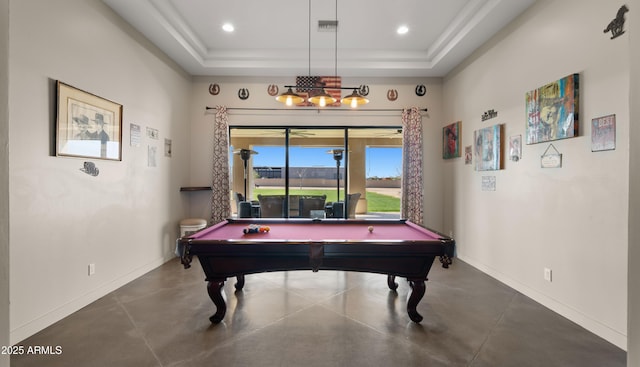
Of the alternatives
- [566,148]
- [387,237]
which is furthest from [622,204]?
[387,237]

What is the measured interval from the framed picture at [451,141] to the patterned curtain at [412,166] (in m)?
0.45

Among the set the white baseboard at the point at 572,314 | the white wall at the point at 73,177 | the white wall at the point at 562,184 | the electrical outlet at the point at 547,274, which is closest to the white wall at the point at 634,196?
the white wall at the point at 562,184

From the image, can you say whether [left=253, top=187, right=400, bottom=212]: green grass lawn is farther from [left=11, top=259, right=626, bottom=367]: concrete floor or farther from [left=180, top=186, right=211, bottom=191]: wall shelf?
[left=11, top=259, right=626, bottom=367]: concrete floor

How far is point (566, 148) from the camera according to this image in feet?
9.36

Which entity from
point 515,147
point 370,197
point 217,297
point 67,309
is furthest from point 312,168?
point 67,309

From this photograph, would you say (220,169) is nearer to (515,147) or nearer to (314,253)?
(314,253)

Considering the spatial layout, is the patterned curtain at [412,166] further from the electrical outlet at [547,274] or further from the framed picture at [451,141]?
the electrical outlet at [547,274]

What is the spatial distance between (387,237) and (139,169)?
3490mm

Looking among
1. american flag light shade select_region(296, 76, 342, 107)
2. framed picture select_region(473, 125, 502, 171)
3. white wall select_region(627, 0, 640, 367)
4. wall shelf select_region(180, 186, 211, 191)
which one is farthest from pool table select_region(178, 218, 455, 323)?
american flag light shade select_region(296, 76, 342, 107)

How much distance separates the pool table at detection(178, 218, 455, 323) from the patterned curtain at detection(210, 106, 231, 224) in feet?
8.61

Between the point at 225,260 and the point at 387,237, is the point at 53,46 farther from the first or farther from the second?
the point at 387,237

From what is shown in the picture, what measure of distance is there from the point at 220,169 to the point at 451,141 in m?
4.29

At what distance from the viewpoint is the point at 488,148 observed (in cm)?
411

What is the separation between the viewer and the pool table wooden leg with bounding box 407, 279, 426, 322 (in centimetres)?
267
